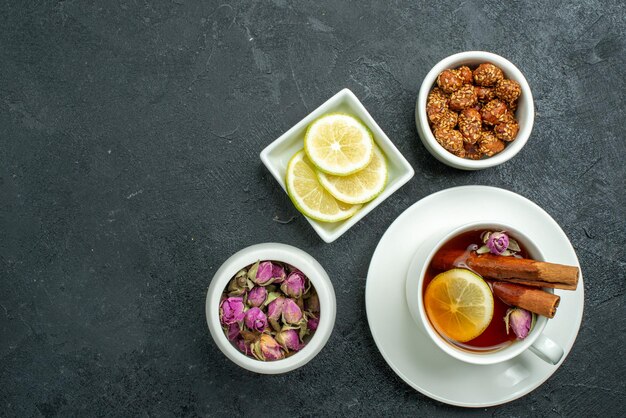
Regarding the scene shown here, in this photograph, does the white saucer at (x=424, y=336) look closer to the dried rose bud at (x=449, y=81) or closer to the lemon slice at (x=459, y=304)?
the lemon slice at (x=459, y=304)

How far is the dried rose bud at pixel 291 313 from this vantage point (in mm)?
1141

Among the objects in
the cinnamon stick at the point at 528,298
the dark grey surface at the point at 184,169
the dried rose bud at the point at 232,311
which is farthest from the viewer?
the dark grey surface at the point at 184,169

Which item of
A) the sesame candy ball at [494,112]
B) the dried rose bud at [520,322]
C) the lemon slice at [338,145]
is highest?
the lemon slice at [338,145]

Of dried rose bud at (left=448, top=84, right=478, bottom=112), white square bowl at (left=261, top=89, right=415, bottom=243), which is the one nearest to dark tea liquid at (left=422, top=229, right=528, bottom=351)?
white square bowl at (left=261, top=89, right=415, bottom=243)

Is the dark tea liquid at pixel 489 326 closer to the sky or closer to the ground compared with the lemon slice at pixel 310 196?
closer to the ground

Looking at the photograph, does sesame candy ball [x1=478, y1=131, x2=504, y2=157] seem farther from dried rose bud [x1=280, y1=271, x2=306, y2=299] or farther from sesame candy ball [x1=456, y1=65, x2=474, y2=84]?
dried rose bud [x1=280, y1=271, x2=306, y2=299]

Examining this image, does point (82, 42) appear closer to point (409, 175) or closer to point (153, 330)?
point (153, 330)

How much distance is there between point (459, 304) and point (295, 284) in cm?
31

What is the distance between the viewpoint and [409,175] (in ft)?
3.88

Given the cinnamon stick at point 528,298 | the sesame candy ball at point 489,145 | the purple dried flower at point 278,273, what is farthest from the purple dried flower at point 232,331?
the sesame candy ball at point 489,145

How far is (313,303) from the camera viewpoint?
1167 mm

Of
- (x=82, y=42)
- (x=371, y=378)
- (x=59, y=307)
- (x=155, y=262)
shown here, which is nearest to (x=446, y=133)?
(x=371, y=378)

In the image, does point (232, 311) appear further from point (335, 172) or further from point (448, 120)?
point (448, 120)

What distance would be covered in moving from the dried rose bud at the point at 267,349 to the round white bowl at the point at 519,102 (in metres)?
0.50
